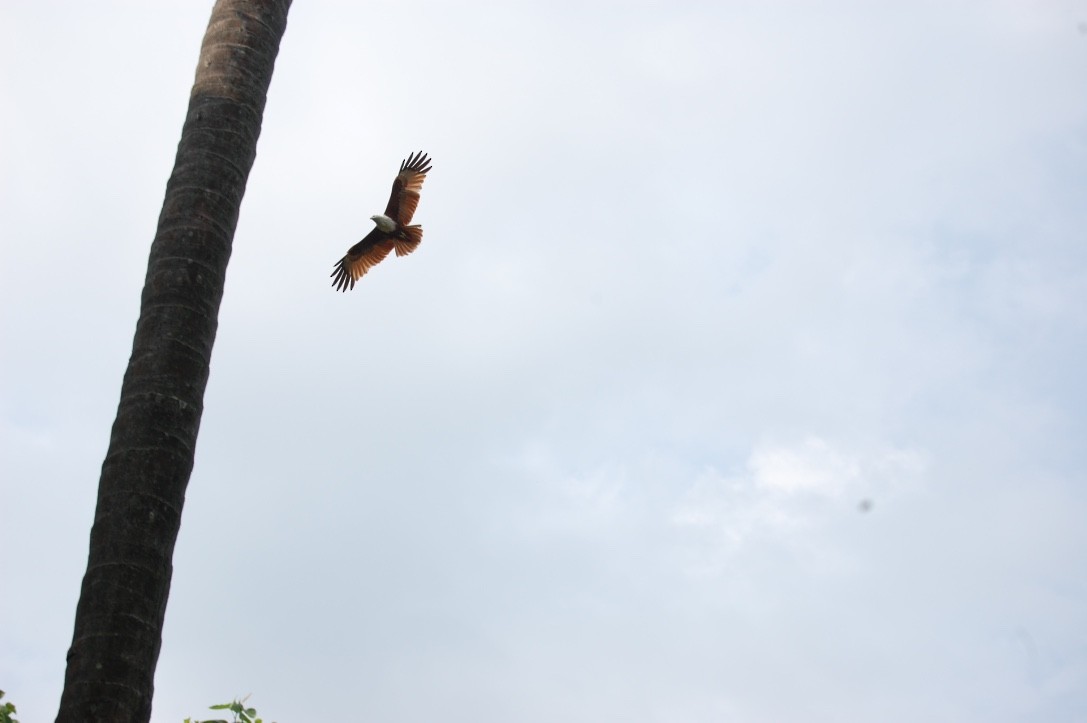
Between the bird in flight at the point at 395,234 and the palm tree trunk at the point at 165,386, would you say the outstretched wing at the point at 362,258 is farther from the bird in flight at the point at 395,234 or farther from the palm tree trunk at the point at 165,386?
the palm tree trunk at the point at 165,386

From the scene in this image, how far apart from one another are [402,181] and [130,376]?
5.55m

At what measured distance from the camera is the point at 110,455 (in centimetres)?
688

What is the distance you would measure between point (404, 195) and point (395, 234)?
1.29 feet

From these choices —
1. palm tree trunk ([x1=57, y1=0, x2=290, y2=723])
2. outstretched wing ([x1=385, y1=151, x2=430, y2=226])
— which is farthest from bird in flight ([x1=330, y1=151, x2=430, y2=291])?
palm tree trunk ([x1=57, y1=0, x2=290, y2=723])

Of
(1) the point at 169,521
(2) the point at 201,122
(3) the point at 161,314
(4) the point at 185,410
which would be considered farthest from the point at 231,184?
(1) the point at 169,521

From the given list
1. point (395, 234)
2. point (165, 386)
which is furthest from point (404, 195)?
point (165, 386)

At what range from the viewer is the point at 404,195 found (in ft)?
40.2

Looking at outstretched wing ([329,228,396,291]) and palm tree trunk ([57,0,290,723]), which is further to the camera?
outstretched wing ([329,228,396,291])

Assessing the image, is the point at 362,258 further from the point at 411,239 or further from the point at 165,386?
the point at 165,386

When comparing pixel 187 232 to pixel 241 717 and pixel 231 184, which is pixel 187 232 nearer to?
pixel 231 184

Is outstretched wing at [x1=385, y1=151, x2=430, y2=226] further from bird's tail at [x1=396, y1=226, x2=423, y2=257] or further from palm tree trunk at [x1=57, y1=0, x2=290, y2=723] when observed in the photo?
palm tree trunk at [x1=57, y1=0, x2=290, y2=723]

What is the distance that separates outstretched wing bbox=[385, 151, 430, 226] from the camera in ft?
40.2

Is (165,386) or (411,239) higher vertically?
(411,239)

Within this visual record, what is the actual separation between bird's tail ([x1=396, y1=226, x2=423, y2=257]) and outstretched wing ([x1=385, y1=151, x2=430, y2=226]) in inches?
3.4
